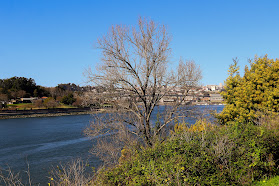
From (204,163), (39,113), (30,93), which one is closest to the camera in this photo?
(204,163)

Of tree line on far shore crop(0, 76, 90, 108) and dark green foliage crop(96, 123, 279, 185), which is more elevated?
tree line on far shore crop(0, 76, 90, 108)

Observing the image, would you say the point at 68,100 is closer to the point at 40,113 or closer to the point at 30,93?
the point at 40,113

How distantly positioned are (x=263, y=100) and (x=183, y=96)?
22.5 ft

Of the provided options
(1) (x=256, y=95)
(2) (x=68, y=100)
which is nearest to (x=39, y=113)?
(2) (x=68, y=100)

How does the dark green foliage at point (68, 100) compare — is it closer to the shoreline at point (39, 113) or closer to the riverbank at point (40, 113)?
the riverbank at point (40, 113)

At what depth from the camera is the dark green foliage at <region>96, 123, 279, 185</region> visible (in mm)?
5102

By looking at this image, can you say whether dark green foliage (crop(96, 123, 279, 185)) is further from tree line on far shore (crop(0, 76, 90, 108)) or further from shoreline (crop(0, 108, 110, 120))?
tree line on far shore (crop(0, 76, 90, 108))

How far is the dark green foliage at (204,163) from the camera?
510 centimetres

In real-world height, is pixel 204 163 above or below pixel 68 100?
below

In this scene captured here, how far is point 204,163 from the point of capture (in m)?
5.51

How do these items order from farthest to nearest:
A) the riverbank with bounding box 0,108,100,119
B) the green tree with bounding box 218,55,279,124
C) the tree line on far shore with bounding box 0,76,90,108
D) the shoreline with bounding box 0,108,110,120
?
1. the tree line on far shore with bounding box 0,76,90,108
2. the riverbank with bounding box 0,108,100,119
3. the shoreline with bounding box 0,108,110,120
4. the green tree with bounding box 218,55,279,124

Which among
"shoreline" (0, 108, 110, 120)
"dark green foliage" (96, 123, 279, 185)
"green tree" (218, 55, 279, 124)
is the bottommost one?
"shoreline" (0, 108, 110, 120)

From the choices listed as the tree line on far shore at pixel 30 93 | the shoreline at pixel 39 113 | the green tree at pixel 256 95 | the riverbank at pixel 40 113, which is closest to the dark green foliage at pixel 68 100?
the tree line on far shore at pixel 30 93

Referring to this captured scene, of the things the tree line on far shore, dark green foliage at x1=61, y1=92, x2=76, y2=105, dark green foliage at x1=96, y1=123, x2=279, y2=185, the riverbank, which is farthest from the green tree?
dark green foliage at x1=61, y1=92, x2=76, y2=105
